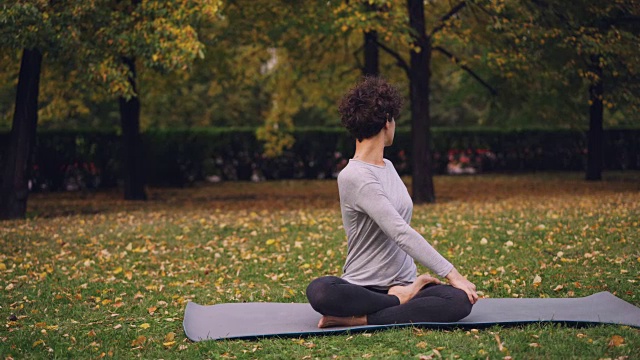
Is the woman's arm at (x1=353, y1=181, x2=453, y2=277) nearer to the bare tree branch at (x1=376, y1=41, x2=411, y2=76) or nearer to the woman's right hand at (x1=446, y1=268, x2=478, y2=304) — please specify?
the woman's right hand at (x1=446, y1=268, x2=478, y2=304)

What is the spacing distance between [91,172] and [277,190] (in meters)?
5.25

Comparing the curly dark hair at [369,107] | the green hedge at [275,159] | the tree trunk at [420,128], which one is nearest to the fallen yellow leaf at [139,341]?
the curly dark hair at [369,107]

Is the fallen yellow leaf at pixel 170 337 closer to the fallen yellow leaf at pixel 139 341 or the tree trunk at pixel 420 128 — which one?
the fallen yellow leaf at pixel 139 341

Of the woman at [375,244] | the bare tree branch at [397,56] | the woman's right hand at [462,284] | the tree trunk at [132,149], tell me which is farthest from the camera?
the tree trunk at [132,149]

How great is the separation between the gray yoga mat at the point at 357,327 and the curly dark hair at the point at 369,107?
133 centimetres

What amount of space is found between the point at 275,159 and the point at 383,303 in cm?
2101

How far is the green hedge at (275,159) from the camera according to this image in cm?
2292

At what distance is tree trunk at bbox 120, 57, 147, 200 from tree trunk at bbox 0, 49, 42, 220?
4.01 m

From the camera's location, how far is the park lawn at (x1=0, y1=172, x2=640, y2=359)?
17.4ft

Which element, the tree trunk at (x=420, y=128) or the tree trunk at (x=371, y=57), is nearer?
the tree trunk at (x=420, y=128)

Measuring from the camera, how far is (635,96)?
16953 mm

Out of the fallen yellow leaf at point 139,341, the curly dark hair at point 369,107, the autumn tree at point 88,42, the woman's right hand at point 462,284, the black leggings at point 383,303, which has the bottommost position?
the fallen yellow leaf at point 139,341

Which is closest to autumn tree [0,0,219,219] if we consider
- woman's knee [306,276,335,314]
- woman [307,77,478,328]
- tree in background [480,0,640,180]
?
tree in background [480,0,640,180]

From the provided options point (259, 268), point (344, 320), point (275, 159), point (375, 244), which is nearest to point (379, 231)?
point (375, 244)
